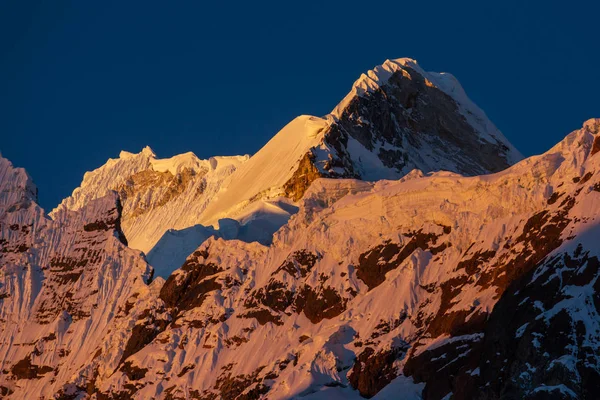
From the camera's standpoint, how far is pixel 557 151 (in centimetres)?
19338

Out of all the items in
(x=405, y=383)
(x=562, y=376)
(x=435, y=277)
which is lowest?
(x=562, y=376)

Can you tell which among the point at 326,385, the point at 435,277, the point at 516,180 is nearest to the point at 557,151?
the point at 516,180

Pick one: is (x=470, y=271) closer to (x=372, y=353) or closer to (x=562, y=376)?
(x=372, y=353)

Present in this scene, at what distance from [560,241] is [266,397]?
38.2m

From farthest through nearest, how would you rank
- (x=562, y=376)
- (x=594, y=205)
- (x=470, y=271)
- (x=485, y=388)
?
(x=470, y=271)
(x=594, y=205)
(x=485, y=388)
(x=562, y=376)

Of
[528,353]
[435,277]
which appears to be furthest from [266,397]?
[528,353]

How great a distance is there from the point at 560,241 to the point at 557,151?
74.9 feet

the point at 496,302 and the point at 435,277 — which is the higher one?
the point at 435,277

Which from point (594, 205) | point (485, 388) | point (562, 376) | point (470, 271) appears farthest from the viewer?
point (470, 271)

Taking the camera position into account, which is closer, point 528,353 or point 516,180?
point 528,353

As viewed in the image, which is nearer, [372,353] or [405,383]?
[405,383]

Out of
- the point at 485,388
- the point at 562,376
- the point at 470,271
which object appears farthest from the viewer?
the point at 470,271

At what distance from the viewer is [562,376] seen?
14850 centimetres

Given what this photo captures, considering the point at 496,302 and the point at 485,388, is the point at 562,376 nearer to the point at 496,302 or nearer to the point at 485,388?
the point at 485,388
